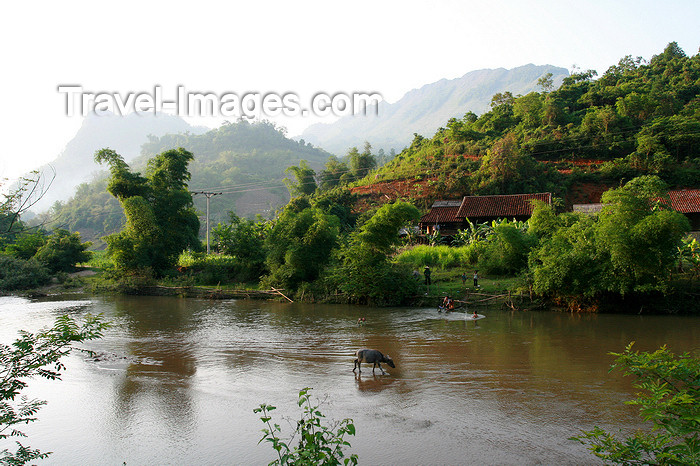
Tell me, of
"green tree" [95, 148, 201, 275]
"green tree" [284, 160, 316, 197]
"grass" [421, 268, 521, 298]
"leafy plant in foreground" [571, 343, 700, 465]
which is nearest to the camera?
"leafy plant in foreground" [571, 343, 700, 465]

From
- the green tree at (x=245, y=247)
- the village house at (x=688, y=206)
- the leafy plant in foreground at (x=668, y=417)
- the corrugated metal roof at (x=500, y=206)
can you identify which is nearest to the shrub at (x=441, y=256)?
the corrugated metal roof at (x=500, y=206)

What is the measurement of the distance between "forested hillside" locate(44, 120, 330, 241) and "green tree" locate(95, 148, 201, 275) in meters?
25.4

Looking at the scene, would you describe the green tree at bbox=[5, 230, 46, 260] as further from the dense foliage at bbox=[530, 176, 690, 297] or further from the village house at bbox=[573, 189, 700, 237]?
the village house at bbox=[573, 189, 700, 237]

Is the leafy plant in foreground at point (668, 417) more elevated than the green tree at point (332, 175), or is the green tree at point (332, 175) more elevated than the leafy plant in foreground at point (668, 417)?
the green tree at point (332, 175)

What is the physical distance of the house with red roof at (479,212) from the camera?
32.7 metres

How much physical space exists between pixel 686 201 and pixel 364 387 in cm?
3012

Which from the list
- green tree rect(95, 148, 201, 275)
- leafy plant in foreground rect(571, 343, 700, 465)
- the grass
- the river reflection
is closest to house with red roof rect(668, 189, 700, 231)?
the grass

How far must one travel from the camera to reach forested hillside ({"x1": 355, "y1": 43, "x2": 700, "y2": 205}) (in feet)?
134

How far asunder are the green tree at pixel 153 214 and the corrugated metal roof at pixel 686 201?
3236cm

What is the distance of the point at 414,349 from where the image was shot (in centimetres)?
1330

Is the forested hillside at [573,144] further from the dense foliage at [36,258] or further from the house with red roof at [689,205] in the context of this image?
the dense foliage at [36,258]

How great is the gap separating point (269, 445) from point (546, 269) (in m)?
14.5

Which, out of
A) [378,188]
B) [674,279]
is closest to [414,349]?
[674,279]

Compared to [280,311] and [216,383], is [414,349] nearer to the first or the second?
[216,383]
